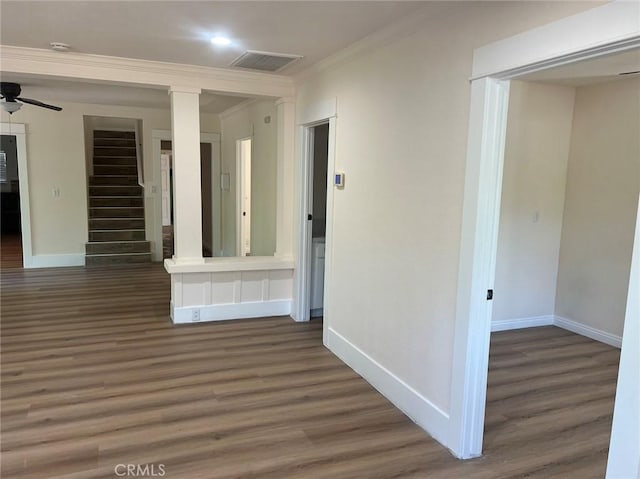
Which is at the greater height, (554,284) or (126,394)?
(554,284)

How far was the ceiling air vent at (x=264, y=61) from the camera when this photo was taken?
366cm

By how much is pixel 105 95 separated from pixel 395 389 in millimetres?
5374

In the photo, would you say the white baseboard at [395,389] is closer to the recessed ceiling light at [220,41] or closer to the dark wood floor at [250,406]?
the dark wood floor at [250,406]

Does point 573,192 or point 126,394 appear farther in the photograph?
point 573,192

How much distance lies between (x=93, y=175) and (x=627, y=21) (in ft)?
30.0

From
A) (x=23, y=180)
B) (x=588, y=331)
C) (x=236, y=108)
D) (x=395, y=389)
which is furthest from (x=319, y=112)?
(x=23, y=180)

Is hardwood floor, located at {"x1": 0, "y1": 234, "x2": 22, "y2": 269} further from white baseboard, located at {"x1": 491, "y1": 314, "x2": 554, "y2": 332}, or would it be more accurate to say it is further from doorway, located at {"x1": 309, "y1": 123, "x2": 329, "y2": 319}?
white baseboard, located at {"x1": 491, "y1": 314, "x2": 554, "y2": 332}

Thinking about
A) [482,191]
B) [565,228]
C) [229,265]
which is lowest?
[229,265]

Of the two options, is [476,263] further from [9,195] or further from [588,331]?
[9,195]

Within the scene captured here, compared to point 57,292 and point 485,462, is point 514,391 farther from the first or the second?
point 57,292

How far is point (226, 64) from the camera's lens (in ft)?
13.2

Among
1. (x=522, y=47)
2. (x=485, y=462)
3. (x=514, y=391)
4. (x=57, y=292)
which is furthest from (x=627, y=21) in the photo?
(x=57, y=292)

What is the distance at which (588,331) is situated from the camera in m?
4.48

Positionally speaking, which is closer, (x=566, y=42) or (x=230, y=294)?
(x=566, y=42)
